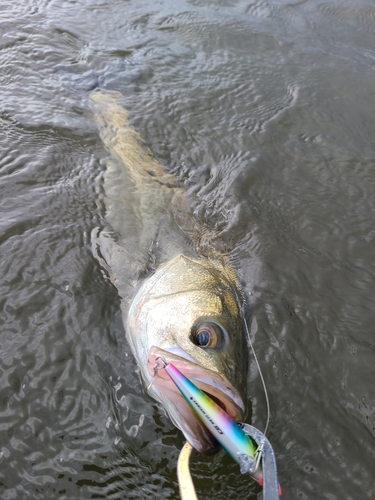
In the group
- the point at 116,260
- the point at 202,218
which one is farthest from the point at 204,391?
the point at 202,218

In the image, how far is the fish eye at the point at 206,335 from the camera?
2.55 m

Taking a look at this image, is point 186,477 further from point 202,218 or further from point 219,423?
point 202,218

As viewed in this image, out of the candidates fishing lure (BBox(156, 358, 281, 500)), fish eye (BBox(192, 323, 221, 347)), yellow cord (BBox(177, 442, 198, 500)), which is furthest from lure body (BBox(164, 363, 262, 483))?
fish eye (BBox(192, 323, 221, 347))

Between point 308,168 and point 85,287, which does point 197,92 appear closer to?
point 308,168

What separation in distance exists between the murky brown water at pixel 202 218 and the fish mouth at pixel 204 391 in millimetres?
403

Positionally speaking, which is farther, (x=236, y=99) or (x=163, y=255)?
(x=236, y=99)

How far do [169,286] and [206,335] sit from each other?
1.91 feet

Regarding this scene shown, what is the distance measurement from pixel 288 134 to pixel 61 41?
4.02 metres

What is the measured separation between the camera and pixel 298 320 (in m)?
3.40

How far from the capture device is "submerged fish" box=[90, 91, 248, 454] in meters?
2.26

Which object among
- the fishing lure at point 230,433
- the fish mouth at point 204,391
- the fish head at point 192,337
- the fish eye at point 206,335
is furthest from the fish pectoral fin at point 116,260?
the fishing lure at point 230,433

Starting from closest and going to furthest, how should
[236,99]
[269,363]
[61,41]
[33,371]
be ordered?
[33,371] < [269,363] < [236,99] < [61,41]

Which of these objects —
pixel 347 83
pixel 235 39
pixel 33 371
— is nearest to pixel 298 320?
pixel 33 371

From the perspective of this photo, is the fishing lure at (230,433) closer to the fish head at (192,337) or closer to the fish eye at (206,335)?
the fish head at (192,337)
